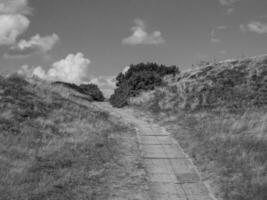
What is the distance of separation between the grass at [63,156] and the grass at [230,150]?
80.3 inches

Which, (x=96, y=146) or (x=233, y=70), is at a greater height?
(x=233, y=70)

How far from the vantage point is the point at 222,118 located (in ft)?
48.5

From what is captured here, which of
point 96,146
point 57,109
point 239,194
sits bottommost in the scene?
point 239,194

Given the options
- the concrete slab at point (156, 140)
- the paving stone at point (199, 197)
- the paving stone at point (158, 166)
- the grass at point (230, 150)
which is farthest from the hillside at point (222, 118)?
the paving stone at point (158, 166)

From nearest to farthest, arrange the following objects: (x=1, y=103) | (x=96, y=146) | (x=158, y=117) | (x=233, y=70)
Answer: (x=96, y=146) → (x=1, y=103) → (x=158, y=117) → (x=233, y=70)

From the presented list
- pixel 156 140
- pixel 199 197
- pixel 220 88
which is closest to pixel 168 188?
pixel 199 197

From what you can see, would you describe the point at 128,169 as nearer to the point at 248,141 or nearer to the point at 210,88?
the point at 248,141

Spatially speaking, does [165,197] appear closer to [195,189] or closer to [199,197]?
[199,197]

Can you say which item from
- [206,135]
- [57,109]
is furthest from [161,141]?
[57,109]

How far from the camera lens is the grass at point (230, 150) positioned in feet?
23.2

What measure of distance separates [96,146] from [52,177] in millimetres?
3339

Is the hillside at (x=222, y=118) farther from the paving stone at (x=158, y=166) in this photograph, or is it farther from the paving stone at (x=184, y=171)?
the paving stone at (x=158, y=166)

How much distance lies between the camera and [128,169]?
8.80m

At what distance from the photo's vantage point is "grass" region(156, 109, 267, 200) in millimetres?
7070
